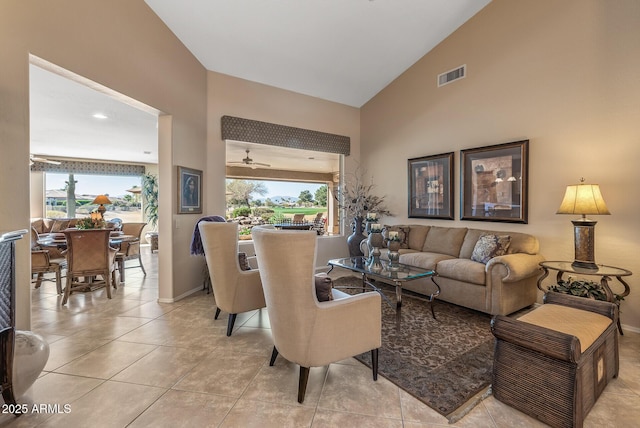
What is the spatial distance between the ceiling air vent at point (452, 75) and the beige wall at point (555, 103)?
9 cm

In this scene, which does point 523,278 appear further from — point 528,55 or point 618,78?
point 528,55

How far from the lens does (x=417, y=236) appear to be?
15.8ft

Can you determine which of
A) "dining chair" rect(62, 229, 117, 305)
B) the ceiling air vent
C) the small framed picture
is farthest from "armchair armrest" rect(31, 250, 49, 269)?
the ceiling air vent

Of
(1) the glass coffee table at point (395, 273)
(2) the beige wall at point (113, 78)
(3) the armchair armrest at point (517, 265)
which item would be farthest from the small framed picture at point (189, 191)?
(3) the armchair armrest at point (517, 265)

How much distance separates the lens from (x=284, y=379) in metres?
2.12

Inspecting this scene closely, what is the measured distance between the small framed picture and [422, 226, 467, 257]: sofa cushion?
3.67 m

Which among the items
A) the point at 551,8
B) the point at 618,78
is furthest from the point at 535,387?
the point at 551,8

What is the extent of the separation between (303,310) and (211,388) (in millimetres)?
918

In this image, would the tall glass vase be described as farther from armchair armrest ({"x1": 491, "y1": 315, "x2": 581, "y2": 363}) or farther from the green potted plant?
the green potted plant

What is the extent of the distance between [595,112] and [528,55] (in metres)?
1.11

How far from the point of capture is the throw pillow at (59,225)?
22.9 feet

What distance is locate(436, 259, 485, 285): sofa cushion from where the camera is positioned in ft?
10.8

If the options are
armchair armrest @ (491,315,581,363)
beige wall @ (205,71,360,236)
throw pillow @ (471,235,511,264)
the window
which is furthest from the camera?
the window

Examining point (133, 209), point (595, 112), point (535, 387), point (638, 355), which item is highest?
point (595, 112)
